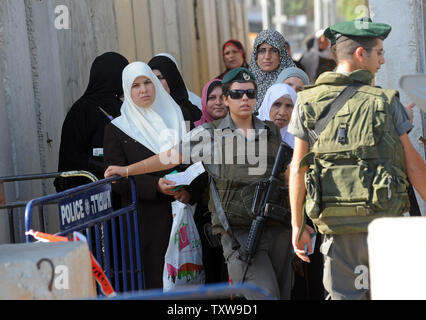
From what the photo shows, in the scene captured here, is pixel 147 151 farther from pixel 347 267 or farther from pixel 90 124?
pixel 347 267

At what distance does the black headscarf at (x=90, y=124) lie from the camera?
220 inches

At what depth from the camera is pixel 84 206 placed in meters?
4.32

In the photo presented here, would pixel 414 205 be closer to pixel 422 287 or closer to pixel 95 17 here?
pixel 422 287

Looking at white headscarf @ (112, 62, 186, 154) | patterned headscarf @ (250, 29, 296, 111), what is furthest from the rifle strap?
patterned headscarf @ (250, 29, 296, 111)

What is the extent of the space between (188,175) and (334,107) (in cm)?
137

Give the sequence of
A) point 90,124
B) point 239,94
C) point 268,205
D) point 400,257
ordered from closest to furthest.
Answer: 1. point 400,257
2. point 268,205
3. point 239,94
4. point 90,124

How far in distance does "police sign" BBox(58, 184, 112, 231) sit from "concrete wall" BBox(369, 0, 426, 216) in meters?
2.28

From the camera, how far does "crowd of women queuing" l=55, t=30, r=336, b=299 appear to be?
16.9 feet

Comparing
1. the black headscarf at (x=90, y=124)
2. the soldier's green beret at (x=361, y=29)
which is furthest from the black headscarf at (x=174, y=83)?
the soldier's green beret at (x=361, y=29)

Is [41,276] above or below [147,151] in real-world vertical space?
below

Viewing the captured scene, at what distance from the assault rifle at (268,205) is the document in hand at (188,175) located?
0.43 m

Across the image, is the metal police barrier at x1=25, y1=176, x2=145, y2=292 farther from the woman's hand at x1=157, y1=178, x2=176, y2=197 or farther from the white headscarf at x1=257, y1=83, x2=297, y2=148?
the white headscarf at x1=257, y1=83, x2=297, y2=148

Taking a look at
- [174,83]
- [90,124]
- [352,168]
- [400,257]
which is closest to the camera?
[400,257]

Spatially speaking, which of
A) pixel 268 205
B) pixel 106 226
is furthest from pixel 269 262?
pixel 106 226
